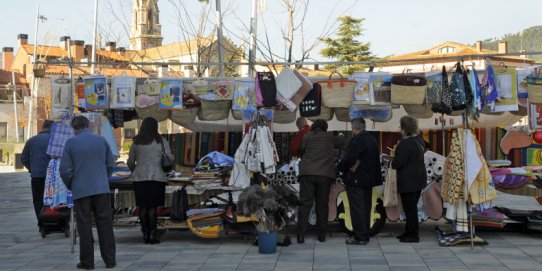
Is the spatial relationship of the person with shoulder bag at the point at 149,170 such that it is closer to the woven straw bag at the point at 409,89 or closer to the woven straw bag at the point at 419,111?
the woven straw bag at the point at 409,89

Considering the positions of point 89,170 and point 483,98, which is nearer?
point 89,170

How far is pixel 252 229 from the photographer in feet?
31.6

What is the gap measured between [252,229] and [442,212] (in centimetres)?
266

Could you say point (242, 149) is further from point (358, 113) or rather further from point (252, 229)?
point (358, 113)

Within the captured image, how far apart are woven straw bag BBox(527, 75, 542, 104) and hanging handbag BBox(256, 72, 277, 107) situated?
345cm

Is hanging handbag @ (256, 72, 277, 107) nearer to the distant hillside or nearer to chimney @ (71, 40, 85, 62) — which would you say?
chimney @ (71, 40, 85, 62)

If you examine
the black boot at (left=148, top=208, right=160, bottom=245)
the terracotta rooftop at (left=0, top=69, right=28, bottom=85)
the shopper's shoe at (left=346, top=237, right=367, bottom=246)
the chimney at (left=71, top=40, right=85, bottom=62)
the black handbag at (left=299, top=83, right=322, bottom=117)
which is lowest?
the shopper's shoe at (left=346, top=237, right=367, bottom=246)

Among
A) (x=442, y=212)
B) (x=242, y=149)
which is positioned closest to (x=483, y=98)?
(x=442, y=212)

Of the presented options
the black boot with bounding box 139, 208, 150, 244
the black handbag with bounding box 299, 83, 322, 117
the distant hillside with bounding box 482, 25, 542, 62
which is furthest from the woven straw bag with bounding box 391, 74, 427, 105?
the distant hillside with bounding box 482, 25, 542, 62

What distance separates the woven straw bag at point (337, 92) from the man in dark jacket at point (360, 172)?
2.57ft

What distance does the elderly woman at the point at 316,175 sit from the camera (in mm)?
9516

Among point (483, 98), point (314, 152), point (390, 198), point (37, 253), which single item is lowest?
point (37, 253)

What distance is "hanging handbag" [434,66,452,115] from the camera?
9.44 m

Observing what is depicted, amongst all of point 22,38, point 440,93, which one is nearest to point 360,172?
point 440,93
